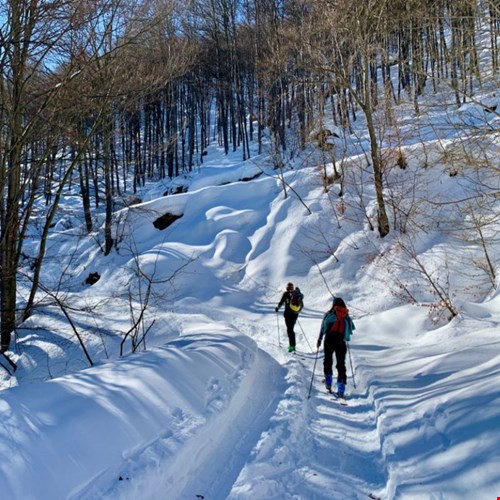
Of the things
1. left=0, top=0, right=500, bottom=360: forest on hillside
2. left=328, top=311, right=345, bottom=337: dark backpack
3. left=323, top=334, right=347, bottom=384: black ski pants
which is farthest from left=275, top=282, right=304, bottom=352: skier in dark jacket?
left=0, top=0, right=500, bottom=360: forest on hillside

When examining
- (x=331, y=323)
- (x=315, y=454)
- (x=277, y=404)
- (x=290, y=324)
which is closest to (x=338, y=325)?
(x=331, y=323)

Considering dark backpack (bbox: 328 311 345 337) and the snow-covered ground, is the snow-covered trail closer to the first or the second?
the snow-covered ground

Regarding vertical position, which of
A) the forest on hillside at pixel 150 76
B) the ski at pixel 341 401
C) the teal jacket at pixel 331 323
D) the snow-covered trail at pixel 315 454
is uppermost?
the forest on hillside at pixel 150 76

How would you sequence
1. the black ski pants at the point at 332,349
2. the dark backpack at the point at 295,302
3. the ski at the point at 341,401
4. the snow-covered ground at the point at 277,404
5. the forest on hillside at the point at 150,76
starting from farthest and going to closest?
the dark backpack at the point at 295,302, the forest on hillside at the point at 150,76, the black ski pants at the point at 332,349, the ski at the point at 341,401, the snow-covered ground at the point at 277,404

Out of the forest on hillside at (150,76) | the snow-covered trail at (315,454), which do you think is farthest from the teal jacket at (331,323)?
the forest on hillside at (150,76)

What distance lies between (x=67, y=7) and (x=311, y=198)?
45.9 feet

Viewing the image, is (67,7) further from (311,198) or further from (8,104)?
(311,198)

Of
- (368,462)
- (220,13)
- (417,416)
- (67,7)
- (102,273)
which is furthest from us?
(220,13)

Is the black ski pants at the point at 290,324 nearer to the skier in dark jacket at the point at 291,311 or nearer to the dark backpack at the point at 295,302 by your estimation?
the skier in dark jacket at the point at 291,311

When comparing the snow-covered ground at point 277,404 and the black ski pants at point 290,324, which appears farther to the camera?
the black ski pants at point 290,324

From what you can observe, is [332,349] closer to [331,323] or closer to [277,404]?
[331,323]

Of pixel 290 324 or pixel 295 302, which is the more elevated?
pixel 295 302

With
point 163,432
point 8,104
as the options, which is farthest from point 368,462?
point 8,104

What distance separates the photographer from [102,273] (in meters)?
21.3
